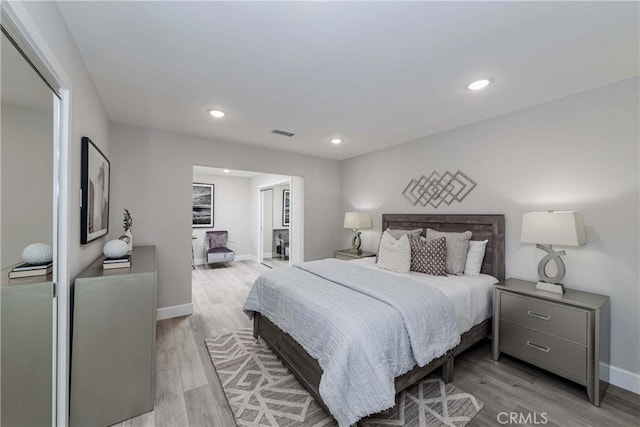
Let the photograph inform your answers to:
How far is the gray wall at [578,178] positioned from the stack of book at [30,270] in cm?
361

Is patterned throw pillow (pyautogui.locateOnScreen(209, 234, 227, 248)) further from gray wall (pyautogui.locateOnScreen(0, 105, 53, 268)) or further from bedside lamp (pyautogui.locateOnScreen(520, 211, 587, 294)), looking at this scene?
bedside lamp (pyautogui.locateOnScreen(520, 211, 587, 294))

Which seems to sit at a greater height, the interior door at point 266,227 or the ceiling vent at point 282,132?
the ceiling vent at point 282,132

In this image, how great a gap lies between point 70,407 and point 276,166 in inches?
133

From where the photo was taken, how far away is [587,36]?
156 cm

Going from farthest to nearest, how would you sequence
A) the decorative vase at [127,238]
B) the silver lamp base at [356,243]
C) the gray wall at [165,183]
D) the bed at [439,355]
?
1. the silver lamp base at [356,243]
2. the gray wall at [165,183]
3. the decorative vase at [127,238]
4. the bed at [439,355]

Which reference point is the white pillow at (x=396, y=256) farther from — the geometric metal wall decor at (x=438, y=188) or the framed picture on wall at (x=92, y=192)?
the framed picture on wall at (x=92, y=192)

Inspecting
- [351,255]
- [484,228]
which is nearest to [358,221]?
[351,255]

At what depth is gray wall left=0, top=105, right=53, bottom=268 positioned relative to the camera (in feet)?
3.65

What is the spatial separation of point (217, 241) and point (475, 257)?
5.55 meters

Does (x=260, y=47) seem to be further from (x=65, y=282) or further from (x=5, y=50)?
(x=65, y=282)

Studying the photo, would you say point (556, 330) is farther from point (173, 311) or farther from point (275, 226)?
point (275, 226)

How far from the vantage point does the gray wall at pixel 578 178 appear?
6.69ft

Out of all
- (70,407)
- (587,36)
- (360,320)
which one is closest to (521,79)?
(587,36)
